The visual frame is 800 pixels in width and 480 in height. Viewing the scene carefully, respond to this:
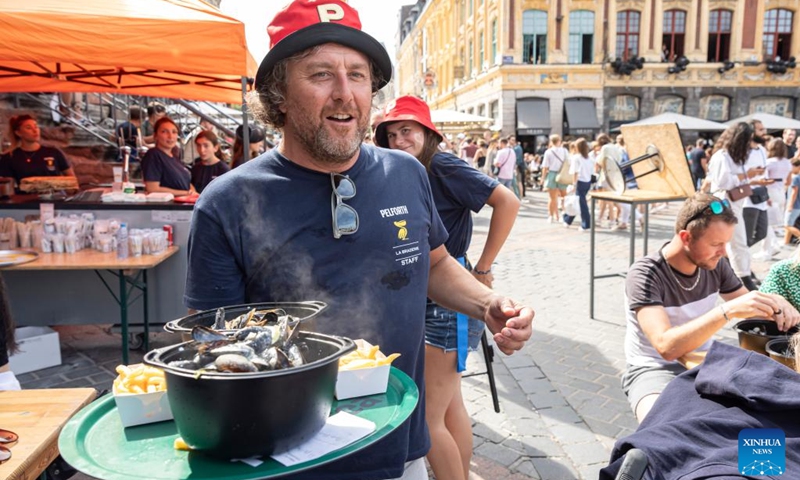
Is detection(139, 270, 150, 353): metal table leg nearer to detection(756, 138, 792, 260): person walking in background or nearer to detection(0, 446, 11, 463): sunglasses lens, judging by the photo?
detection(0, 446, 11, 463): sunglasses lens

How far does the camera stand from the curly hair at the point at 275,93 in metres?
1.63

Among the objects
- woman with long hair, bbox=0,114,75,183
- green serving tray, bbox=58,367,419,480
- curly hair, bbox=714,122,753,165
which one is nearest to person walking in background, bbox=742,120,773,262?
curly hair, bbox=714,122,753,165

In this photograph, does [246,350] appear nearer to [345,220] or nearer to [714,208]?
[345,220]

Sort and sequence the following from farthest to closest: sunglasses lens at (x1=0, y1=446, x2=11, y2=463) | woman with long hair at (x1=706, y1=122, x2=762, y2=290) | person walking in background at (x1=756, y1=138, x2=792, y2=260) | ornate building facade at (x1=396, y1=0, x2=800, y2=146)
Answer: ornate building facade at (x1=396, y1=0, x2=800, y2=146), person walking in background at (x1=756, y1=138, x2=792, y2=260), woman with long hair at (x1=706, y1=122, x2=762, y2=290), sunglasses lens at (x1=0, y1=446, x2=11, y2=463)

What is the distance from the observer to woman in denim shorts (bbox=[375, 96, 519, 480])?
9.36ft

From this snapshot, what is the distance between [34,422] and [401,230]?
4.65 ft

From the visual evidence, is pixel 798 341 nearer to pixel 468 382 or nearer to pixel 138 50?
pixel 468 382

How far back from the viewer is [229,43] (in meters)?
5.00

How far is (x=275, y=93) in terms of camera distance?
1.69 metres

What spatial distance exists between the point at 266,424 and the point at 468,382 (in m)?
4.01

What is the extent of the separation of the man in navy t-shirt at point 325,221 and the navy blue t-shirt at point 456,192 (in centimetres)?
148

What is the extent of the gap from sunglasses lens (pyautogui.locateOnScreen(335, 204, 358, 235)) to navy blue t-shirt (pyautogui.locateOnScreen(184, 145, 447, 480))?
2 centimetres

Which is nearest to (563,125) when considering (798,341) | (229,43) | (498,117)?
(498,117)

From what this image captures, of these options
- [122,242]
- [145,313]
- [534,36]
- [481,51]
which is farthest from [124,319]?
[481,51]
